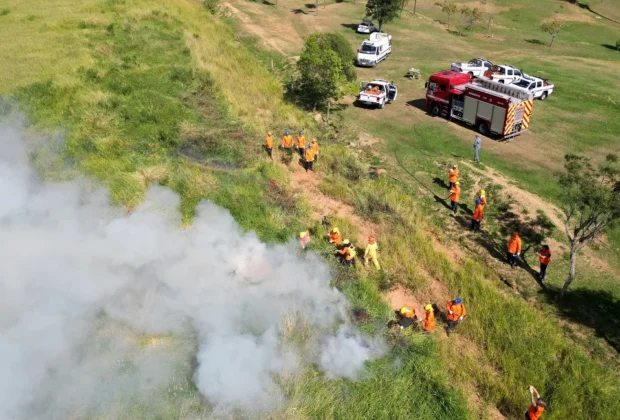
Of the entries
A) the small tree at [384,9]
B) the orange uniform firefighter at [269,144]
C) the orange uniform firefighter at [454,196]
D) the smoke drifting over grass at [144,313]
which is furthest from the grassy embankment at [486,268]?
the small tree at [384,9]

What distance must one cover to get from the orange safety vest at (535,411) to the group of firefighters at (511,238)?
18.3 feet

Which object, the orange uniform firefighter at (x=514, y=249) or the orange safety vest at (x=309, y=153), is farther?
the orange safety vest at (x=309, y=153)

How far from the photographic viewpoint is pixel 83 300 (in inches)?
418

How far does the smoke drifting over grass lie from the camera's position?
9.25 m

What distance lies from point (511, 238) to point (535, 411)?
6827mm

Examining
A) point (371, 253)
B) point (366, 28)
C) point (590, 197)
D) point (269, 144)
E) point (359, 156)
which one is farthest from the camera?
point (366, 28)

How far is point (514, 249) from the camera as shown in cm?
1417

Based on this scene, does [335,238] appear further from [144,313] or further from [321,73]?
[321,73]

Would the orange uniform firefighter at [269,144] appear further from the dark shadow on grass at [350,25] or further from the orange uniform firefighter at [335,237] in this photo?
the dark shadow on grass at [350,25]

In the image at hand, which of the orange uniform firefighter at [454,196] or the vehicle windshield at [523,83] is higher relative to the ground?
the vehicle windshield at [523,83]

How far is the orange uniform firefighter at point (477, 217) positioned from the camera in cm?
1574

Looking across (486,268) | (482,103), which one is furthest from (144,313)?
(482,103)

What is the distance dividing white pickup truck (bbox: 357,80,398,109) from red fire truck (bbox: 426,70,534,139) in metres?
2.35

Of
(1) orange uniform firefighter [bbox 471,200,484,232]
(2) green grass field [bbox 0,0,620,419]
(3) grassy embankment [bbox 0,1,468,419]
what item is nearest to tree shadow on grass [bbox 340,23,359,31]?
(2) green grass field [bbox 0,0,620,419]
